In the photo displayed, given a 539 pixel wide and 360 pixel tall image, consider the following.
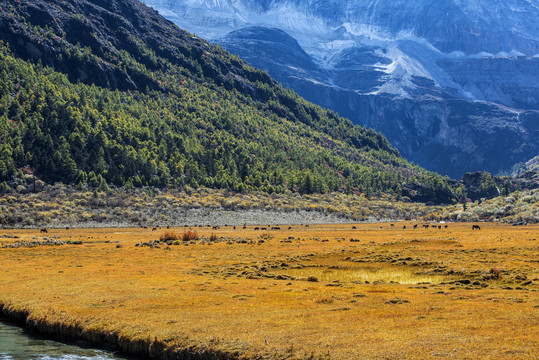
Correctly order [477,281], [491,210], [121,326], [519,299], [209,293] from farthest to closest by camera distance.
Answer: [491,210], [477,281], [209,293], [519,299], [121,326]

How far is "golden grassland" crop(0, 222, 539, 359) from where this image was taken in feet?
77.2

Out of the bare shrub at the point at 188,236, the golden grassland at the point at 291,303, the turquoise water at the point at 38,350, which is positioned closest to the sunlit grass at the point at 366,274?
the golden grassland at the point at 291,303

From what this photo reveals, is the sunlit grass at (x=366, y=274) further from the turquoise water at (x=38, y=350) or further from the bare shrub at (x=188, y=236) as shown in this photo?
the bare shrub at (x=188, y=236)

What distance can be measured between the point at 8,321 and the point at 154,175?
162557mm

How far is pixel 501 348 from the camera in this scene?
21281 mm

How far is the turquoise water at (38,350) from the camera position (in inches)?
1065

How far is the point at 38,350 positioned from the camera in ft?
93.0

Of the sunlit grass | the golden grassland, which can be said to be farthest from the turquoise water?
the sunlit grass

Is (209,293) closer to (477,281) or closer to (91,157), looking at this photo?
(477,281)

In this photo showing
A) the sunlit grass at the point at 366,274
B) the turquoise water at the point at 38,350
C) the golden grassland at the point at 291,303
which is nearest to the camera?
the golden grassland at the point at 291,303

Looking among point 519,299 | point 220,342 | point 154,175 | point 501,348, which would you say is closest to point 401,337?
point 501,348

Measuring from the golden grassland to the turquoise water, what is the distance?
1.22 meters

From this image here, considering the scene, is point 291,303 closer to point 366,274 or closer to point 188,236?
point 366,274

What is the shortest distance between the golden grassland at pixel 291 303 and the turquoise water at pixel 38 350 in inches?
48.1
